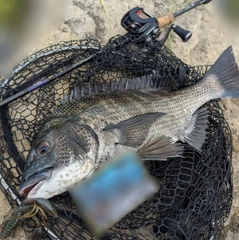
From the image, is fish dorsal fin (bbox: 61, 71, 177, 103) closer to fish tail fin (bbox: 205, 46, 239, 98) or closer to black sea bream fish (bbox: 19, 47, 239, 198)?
black sea bream fish (bbox: 19, 47, 239, 198)

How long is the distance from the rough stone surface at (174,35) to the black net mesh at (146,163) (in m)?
0.26

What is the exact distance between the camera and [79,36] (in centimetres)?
374

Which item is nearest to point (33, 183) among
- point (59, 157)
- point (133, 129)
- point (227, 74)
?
point (59, 157)

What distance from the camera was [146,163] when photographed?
9.14 feet

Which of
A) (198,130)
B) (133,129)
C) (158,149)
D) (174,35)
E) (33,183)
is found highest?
(174,35)

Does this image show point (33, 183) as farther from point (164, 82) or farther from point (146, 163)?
point (164, 82)

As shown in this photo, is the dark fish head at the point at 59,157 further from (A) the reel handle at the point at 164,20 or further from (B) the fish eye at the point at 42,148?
(A) the reel handle at the point at 164,20

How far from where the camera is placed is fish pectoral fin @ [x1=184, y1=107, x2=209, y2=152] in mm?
2975

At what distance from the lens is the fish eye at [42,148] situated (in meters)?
2.40

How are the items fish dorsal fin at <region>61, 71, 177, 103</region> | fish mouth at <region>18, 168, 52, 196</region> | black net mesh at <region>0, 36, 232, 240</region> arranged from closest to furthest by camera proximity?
fish mouth at <region>18, 168, 52, 196</region> → black net mesh at <region>0, 36, 232, 240</region> → fish dorsal fin at <region>61, 71, 177, 103</region>

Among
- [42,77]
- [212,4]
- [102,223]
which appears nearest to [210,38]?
[212,4]

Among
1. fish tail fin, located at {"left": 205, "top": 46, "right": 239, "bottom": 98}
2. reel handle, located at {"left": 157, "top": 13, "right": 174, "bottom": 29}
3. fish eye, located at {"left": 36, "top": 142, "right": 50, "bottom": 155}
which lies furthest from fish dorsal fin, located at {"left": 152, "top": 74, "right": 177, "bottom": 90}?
fish eye, located at {"left": 36, "top": 142, "right": 50, "bottom": 155}

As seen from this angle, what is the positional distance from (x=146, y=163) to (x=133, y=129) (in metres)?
0.30

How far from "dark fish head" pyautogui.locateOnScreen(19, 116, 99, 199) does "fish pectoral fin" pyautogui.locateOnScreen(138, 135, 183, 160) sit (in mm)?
397
